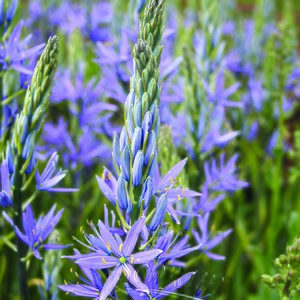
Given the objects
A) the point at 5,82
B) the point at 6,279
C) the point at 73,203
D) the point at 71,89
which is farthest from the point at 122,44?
the point at 6,279

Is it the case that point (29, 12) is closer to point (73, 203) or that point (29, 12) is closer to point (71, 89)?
point (71, 89)

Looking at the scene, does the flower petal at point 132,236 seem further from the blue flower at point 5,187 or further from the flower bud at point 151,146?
the blue flower at point 5,187

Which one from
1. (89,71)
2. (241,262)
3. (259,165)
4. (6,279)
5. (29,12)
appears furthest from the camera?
(29,12)

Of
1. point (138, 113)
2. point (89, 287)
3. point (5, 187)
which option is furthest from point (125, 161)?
point (5, 187)

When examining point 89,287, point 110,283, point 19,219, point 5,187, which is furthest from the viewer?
point 19,219

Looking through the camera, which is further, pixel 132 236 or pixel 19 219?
pixel 19 219

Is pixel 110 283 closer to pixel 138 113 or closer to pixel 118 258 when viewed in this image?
pixel 118 258

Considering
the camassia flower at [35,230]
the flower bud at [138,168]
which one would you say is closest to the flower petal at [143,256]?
the flower bud at [138,168]

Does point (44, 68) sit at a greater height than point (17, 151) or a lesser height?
greater
